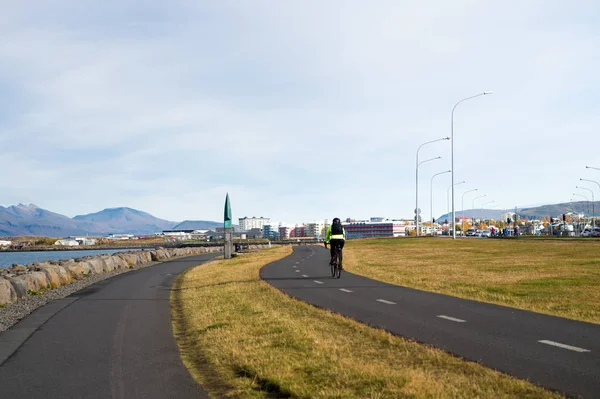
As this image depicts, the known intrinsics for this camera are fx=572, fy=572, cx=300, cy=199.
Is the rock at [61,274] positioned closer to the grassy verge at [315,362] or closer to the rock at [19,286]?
the rock at [19,286]

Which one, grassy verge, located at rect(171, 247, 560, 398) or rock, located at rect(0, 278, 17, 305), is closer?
grassy verge, located at rect(171, 247, 560, 398)

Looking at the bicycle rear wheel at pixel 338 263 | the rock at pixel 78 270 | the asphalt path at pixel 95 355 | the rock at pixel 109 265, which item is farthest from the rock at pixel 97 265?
the asphalt path at pixel 95 355

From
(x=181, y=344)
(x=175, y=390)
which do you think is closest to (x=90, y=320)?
(x=181, y=344)

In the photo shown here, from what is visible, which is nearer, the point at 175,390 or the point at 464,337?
the point at 175,390

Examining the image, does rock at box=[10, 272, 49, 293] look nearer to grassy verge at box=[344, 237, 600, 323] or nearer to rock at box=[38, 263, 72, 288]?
rock at box=[38, 263, 72, 288]

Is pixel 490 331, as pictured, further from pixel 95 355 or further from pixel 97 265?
pixel 97 265

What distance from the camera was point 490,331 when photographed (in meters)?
9.30

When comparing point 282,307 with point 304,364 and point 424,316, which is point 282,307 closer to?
point 424,316

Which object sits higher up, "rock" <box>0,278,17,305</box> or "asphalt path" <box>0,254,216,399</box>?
"rock" <box>0,278,17,305</box>

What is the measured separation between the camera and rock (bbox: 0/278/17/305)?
16.4 meters

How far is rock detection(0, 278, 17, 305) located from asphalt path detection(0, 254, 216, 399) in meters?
2.18

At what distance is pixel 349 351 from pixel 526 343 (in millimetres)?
2596

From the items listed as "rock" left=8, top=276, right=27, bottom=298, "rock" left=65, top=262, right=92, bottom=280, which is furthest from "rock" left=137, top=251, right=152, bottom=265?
"rock" left=8, top=276, right=27, bottom=298

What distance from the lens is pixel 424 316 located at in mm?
10961
